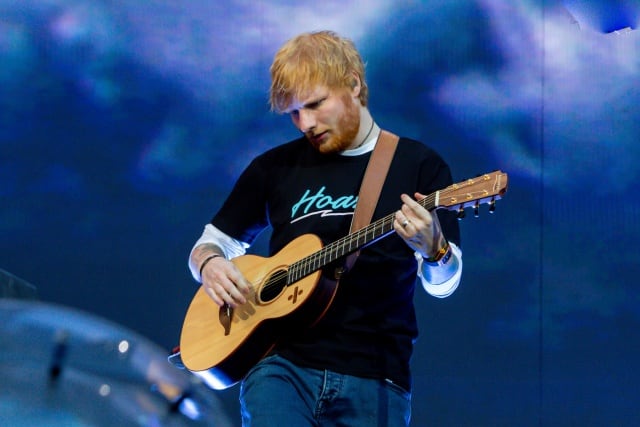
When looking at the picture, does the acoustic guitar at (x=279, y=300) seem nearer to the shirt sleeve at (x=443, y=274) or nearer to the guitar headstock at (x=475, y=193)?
the guitar headstock at (x=475, y=193)

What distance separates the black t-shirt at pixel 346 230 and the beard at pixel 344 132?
37mm

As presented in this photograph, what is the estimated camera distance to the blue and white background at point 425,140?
13.9 feet

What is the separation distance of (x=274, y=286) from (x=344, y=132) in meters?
0.48

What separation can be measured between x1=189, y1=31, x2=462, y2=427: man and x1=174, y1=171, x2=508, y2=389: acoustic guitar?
50mm

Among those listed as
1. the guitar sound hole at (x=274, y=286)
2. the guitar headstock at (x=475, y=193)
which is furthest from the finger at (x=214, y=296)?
the guitar headstock at (x=475, y=193)

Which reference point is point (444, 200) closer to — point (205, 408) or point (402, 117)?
point (205, 408)

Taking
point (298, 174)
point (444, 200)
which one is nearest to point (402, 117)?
point (298, 174)

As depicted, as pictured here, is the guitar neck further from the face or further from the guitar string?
the face

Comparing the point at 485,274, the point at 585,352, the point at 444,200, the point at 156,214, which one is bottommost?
the point at 585,352

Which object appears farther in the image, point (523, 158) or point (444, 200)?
point (523, 158)

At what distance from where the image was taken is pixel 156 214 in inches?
180

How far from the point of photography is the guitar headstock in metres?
2.12

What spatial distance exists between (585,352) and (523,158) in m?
0.96

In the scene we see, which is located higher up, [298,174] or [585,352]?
[298,174]
